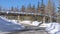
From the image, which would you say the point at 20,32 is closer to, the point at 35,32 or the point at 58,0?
the point at 35,32

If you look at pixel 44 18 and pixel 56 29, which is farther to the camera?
pixel 44 18

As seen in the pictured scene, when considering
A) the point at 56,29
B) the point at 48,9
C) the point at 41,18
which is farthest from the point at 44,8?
the point at 56,29

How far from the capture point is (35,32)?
1.73 metres

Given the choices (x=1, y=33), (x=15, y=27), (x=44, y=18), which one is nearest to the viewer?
(x=1, y=33)

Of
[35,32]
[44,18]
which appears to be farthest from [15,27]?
[44,18]

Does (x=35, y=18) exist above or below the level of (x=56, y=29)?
below

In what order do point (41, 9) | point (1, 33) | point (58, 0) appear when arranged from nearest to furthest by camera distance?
point (1, 33) < point (58, 0) < point (41, 9)

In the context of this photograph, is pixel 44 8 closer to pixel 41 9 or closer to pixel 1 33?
pixel 41 9

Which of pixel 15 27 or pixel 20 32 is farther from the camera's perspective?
pixel 15 27

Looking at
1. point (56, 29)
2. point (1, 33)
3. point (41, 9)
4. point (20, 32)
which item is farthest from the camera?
point (41, 9)

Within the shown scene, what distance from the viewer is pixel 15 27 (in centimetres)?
181

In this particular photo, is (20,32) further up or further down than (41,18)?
further up

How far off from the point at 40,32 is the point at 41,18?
673 inches

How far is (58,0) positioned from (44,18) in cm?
446
